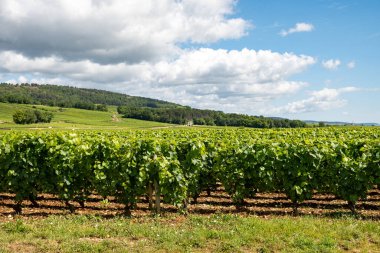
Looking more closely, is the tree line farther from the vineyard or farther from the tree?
the vineyard

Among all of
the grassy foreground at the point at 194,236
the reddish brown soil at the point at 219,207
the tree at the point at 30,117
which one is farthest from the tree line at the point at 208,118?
the grassy foreground at the point at 194,236

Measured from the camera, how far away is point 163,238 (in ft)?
26.6

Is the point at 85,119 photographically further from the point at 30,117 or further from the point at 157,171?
the point at 157,171

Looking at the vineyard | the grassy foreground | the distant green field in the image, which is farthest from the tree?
the grassy foreground

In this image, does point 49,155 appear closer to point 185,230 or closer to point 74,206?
point 74,206

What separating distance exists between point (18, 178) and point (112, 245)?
5.88m

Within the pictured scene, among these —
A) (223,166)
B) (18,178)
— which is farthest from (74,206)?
(223,166)

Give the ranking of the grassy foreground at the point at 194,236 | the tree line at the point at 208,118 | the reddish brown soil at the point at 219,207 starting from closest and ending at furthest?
the grassy foreground at the point at 194,236, the reddish brown soil at the point at 219,207, the tree line at the point at 208,118

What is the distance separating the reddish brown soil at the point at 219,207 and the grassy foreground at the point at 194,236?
204 cm

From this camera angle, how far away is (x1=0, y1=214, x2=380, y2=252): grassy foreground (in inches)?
299

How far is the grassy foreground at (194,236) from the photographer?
758cm

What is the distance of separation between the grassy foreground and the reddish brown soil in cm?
204

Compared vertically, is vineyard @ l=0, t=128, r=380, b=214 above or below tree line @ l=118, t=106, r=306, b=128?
below

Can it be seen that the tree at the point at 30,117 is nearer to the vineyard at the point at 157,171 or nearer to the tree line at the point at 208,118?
the tree line at the point at 208,118
